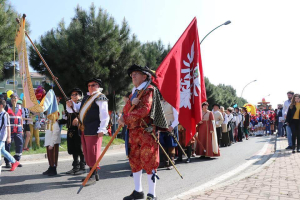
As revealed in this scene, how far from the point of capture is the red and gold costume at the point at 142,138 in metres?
4.17

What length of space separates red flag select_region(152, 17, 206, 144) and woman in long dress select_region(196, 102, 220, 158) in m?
3.71

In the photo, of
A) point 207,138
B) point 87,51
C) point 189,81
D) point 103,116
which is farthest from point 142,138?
point 87,51

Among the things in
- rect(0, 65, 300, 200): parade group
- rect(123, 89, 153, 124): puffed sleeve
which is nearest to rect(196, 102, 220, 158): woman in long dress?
rect(0, 65, 300, 200): parade group

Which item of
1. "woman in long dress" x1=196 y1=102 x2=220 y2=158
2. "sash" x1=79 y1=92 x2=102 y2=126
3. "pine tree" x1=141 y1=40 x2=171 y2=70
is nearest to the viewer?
"sash" x1=79 y1=92 x2=102 y2=126

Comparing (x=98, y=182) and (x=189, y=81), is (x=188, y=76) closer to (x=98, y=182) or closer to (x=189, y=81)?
(x=189, y=81)

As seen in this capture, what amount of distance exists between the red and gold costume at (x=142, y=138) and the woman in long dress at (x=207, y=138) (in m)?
5.53

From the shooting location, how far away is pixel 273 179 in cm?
553

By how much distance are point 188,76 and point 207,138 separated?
13.8ft

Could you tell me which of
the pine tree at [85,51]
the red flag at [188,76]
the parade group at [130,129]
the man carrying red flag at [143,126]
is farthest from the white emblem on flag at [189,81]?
the pine tree at [85,51]

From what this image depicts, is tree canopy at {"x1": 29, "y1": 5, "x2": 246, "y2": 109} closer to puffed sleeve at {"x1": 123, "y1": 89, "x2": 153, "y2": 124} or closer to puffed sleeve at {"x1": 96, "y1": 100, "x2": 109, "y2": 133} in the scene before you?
puffed sleeve at {"x1": 96, "y1": 100, "x2": 109, "y2": 133}

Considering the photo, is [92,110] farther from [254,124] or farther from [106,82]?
[254,124]

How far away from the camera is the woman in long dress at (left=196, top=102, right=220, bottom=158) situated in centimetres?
945

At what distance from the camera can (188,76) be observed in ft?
19.3

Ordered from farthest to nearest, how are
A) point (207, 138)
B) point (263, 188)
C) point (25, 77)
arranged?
1. point (207, 138)
2. point (25, 77)
3. point (263, 188)
